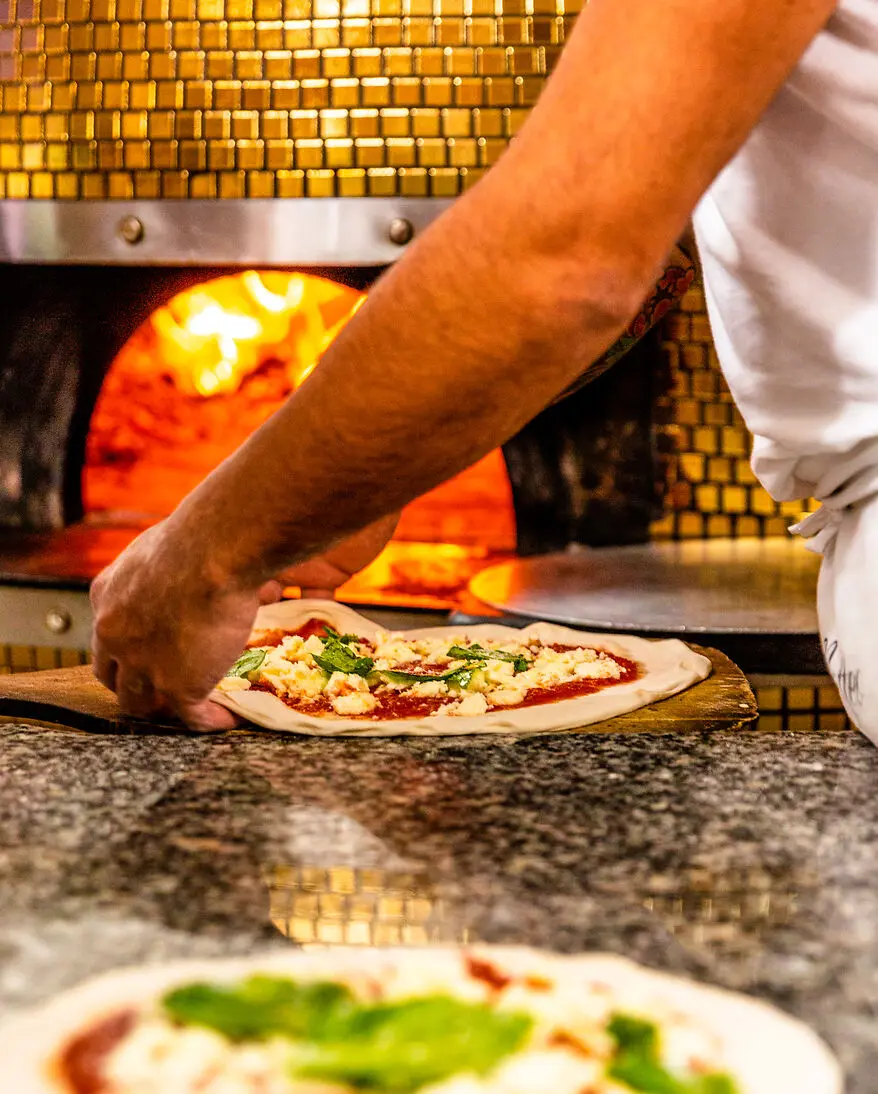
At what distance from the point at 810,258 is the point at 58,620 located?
5.64 feet

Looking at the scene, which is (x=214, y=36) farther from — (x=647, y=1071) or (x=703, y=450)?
(x=647, y=1071)

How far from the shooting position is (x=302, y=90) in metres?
2.35

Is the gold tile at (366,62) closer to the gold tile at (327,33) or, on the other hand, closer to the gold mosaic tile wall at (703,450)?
the gold tile at (327,33)

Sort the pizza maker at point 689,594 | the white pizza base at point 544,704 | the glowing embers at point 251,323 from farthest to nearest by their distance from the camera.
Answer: the glowing embers at point 251,323 → the pizza maker at point 689,594 → the white pizza base at point 544,704

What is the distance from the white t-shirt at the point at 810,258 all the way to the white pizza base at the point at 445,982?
583 millimetres

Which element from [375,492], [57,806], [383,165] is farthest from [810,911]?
[383,165]

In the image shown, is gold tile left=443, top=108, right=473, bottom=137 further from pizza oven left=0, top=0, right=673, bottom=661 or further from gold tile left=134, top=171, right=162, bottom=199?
gold tile left=134, top=171, right=162, bottom=199

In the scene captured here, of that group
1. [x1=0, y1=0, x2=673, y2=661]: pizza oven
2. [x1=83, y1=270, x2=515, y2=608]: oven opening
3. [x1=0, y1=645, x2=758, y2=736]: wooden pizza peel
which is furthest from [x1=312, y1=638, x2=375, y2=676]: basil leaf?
[x1=83, y1=270, x2=515, y2=608]: oven opening

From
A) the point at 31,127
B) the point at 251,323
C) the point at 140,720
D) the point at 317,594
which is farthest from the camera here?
the point at 251,323

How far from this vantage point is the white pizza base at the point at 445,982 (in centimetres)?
48

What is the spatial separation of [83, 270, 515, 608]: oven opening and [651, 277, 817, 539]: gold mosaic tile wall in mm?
387

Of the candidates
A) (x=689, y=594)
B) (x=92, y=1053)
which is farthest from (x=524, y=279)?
(x=689, y=594)

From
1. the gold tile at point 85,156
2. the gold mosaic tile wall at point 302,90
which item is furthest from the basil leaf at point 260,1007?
the gold tile at point 85,156

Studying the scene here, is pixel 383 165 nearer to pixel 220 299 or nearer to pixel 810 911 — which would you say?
pixel 220 299
